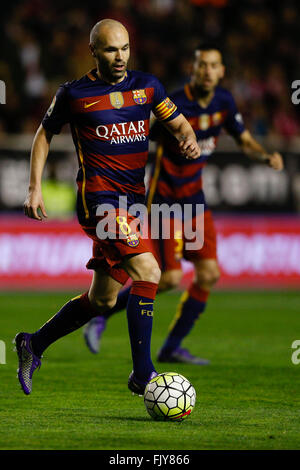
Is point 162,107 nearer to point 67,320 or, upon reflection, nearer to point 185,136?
point 185,136

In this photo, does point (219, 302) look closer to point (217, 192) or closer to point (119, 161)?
point (217, 192)

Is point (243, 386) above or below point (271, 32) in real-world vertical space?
below

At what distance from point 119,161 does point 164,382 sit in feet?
4.54

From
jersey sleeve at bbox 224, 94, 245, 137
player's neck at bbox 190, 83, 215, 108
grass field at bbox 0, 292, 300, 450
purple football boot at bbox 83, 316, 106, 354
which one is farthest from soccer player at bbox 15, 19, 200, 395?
purple football boot at bbox 83, 316, 106, 354

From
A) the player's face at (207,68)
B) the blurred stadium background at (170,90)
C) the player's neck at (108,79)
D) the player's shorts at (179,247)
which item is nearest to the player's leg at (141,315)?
the player's neck at (108,79)

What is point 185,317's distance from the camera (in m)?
7.95

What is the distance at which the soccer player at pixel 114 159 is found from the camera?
18.6ft

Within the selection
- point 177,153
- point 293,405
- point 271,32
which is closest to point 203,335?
point 177,153

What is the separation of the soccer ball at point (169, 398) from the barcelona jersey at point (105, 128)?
113 cm

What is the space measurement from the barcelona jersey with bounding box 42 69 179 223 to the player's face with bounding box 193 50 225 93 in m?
1.84

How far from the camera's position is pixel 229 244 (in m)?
14.1

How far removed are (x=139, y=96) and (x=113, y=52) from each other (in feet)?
1.11

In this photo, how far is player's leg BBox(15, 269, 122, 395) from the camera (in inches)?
236

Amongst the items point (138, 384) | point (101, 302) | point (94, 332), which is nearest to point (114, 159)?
point (101, 302)
